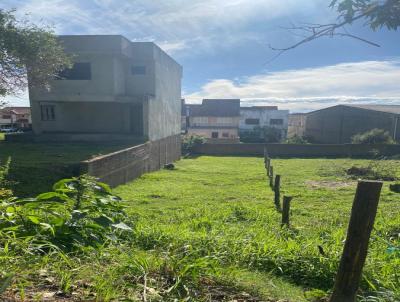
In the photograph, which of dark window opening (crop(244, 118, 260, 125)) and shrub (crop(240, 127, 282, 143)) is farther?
dark window opening (crop(244, 118, 260, 125))

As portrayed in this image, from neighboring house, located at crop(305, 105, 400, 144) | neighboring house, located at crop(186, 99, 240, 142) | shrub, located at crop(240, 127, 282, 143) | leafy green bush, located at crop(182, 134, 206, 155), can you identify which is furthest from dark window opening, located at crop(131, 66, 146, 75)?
neighboring house, located at crop(186, 99, 240, 142)

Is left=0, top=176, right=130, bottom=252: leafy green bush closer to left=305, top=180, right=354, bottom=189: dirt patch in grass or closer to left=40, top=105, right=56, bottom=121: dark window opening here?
left=305, top=180, right=354, bottom=189: dirt patch in grass

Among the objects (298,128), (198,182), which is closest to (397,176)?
(198,182)

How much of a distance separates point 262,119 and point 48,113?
31.0m

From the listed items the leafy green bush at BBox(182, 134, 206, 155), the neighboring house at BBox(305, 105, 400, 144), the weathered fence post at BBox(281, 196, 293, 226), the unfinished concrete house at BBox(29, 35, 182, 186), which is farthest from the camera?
the neighboring house at BBox(305, 105, 400, 144)

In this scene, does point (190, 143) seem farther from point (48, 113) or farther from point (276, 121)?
point (276, 121)

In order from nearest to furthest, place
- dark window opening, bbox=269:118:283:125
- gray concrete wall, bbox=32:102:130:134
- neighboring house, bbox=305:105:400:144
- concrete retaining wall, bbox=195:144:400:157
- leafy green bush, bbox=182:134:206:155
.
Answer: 1. gray concrete wall, bbox=32:102:130:134
2. concrete retaining wall, bbox=195:144:400:157
3. leafy green bush, bbox=182:134:206:155
4. neighboring house, bbox=305:105:400:144
5. dark window opening, bbox=269:118:283:125

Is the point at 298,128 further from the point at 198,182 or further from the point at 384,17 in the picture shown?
the point at 384,17

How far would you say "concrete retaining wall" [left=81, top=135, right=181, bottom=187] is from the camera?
10.2 meters

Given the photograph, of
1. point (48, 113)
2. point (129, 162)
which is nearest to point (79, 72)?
point (48, 113)

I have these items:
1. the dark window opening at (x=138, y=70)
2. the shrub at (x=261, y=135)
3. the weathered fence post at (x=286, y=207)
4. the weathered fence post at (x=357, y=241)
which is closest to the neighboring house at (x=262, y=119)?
the shrub at (x=261, y=135)

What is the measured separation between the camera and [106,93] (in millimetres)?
18547

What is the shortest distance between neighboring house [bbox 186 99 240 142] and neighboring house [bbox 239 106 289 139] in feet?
3.38

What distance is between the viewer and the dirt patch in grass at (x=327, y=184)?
1254 cm
